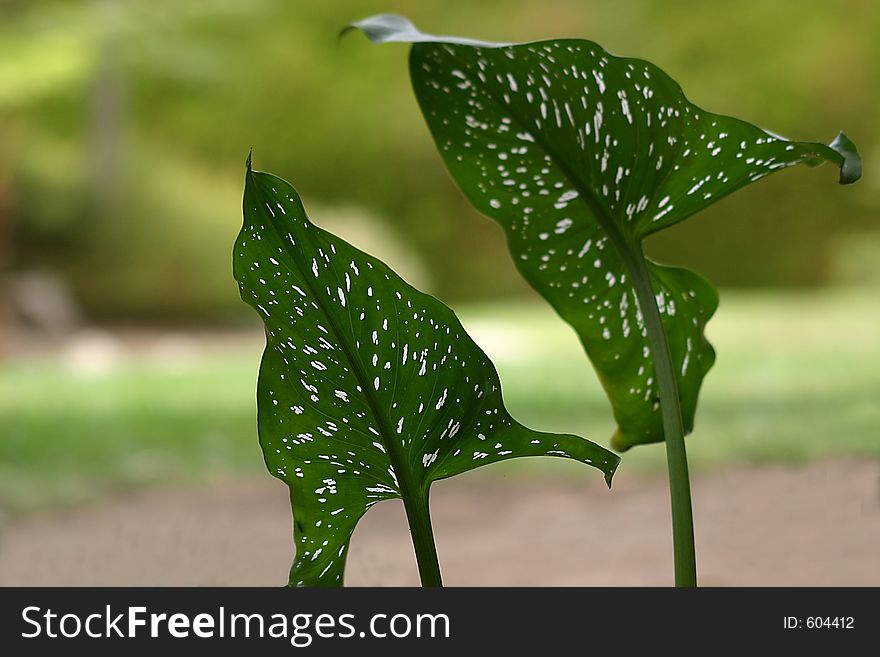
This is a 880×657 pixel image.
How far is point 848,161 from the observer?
0.54 meters

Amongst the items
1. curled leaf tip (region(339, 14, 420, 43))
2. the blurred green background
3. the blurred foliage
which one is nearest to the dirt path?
the blurred green background

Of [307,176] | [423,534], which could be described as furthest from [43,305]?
[423,534]

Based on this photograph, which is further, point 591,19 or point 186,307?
point 591,19

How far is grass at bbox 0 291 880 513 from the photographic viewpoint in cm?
252

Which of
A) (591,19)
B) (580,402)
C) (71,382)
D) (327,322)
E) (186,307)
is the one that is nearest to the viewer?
(327,322)

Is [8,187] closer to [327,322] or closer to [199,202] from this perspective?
[199,202]

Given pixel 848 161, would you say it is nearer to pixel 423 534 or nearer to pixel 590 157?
pixel 590 157

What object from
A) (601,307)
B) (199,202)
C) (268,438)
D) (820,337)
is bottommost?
(268,438)

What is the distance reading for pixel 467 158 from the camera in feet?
2.15

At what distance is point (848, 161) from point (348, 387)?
0.30 meters

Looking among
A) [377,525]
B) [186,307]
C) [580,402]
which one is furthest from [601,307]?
[186,307]

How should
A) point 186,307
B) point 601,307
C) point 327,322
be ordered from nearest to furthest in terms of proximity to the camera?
point 327,322 → point 601,307 → point 186,307

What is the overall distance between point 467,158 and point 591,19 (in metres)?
5.67

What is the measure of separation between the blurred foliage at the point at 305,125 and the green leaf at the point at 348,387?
4.54 meters
